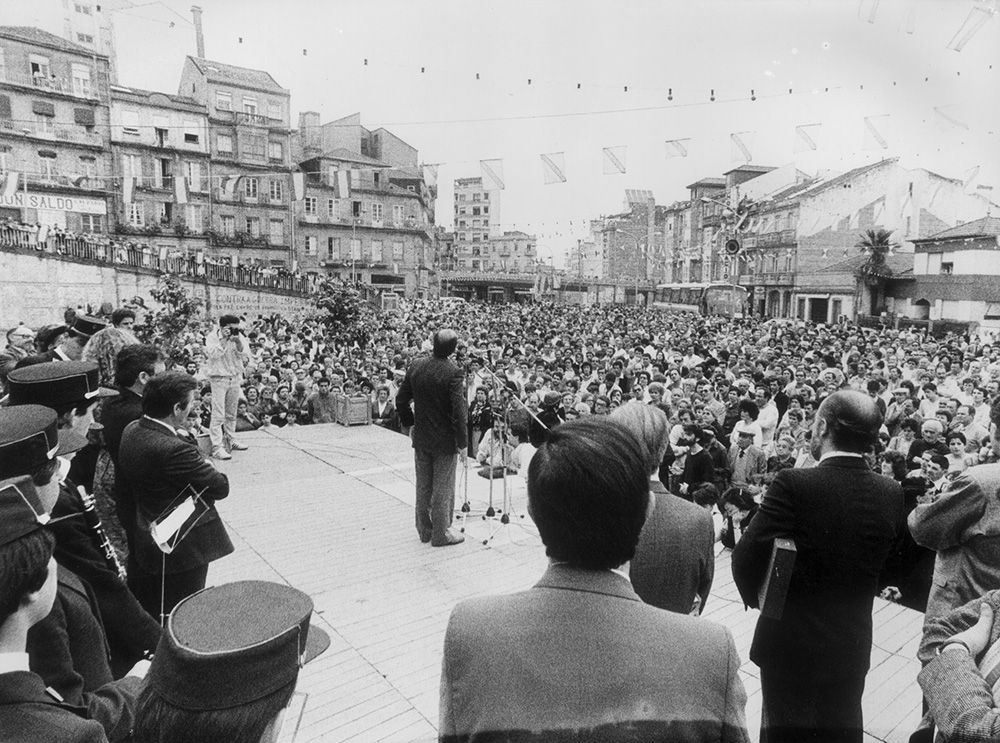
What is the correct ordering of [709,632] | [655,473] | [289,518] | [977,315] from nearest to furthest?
[709,632] < [655,473] < [289,518] < [977,315]

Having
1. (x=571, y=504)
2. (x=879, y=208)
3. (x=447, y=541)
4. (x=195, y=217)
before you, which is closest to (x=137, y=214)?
(x=195, y=217)

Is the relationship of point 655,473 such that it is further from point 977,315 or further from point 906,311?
point 906,311

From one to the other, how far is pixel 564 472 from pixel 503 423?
17.0 feet

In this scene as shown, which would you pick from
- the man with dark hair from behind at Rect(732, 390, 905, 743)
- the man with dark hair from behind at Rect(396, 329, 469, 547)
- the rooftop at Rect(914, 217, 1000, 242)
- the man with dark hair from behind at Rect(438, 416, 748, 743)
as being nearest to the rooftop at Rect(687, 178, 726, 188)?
the rooftop at Rect(914, 217, 1000, 242)

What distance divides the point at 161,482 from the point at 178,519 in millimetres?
205

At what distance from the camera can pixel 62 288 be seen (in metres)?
22.2

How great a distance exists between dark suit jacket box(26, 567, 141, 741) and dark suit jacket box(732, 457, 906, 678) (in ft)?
6.55

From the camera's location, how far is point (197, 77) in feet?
140

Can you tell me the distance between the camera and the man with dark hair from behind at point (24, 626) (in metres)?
1.32

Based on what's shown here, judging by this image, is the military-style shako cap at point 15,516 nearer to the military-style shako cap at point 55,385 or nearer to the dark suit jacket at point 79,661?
the dark suit jacket at point 79,661

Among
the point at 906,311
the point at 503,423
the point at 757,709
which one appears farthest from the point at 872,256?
the point at 757,709

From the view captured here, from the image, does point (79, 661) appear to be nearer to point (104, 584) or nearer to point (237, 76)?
point (104, 584)

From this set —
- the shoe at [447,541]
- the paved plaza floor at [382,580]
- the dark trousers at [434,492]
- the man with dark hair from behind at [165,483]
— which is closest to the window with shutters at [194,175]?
the paved plaza floor at [382,580]

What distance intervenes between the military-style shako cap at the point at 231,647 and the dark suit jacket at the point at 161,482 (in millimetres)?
1510
